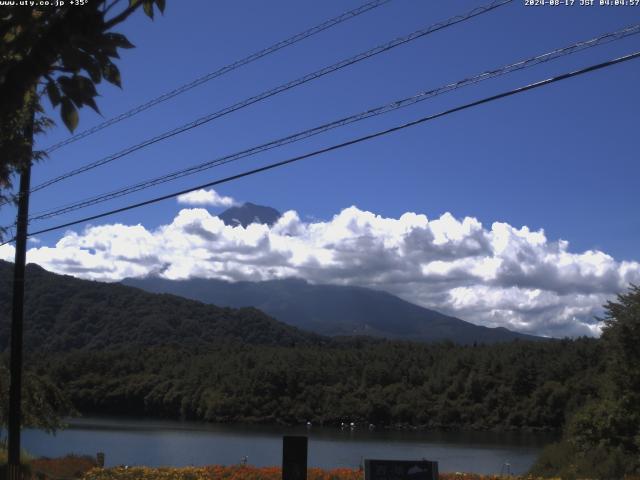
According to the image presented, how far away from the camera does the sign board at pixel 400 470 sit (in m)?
10.0

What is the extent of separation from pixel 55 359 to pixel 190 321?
221 feet

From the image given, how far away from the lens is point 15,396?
1947cm

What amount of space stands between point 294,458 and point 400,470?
4.40 ft

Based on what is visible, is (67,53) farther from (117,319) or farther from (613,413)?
(117,319)

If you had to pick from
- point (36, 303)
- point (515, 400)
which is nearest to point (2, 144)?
point (515, 400)

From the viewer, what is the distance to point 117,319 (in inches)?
6339

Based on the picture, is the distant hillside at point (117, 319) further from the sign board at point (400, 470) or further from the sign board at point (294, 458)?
the sign board at point (400, 470)

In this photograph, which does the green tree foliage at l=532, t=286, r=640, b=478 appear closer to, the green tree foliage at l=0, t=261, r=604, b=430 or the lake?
the lake

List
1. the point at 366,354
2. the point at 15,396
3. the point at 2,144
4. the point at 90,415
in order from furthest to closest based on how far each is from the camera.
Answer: the point at 366,354 → the point at 90,415 → the point at 15,396 → the point at 2,144

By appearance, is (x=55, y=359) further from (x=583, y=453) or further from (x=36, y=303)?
(x=583, y=453)

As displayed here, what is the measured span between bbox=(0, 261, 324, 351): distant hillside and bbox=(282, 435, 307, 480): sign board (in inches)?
5112

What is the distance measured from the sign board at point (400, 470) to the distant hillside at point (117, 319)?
130104mm

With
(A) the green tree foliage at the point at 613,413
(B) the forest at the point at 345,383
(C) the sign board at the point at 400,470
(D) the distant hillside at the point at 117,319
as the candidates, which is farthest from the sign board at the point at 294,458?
(D) the distant hillside at the point at 117,319

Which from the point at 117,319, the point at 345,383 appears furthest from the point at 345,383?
the point at 117,319
